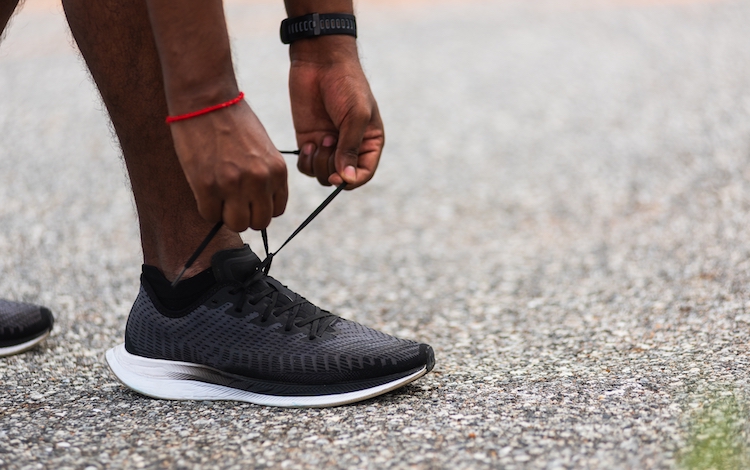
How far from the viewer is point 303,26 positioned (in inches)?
64.4

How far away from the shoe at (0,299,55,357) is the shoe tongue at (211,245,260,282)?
685 millimetres

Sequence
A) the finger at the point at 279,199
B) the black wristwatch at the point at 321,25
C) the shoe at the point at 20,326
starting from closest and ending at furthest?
the finger at the point at 279,199, the black wristwatch at the point at 321,25, the shoe at the point at 20,326

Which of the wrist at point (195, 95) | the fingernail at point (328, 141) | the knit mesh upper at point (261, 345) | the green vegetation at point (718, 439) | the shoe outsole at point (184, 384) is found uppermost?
the wrist at point (195, 95)

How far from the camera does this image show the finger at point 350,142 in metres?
1.58

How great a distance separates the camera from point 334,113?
63.4 inches

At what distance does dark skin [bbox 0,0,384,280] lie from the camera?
51.4 inches

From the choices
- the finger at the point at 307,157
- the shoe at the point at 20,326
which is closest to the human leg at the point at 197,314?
the finger at the point at 307,157

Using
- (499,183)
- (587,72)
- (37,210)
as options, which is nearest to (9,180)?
(37,210)

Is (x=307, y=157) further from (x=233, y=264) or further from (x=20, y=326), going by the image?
(x=20, y=326)

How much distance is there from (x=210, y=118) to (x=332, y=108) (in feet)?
1.19

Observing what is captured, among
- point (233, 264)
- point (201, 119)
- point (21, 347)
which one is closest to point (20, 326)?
point (21, 347)

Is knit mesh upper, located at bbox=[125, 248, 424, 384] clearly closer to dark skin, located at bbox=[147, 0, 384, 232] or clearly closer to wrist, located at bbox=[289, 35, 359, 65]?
dark skin, located at bbox=[147, 0, 384, 232]

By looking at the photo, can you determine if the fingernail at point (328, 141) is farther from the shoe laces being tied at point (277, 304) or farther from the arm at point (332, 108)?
the shoe laces being tied at point (277, 304)

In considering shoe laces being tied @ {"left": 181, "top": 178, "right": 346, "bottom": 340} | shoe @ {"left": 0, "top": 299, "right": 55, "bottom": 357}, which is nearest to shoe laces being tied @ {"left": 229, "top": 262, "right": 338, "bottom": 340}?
shoe laces being tied @ {"left": 181, "top": 178, "right": 346, "bottom": 340}
